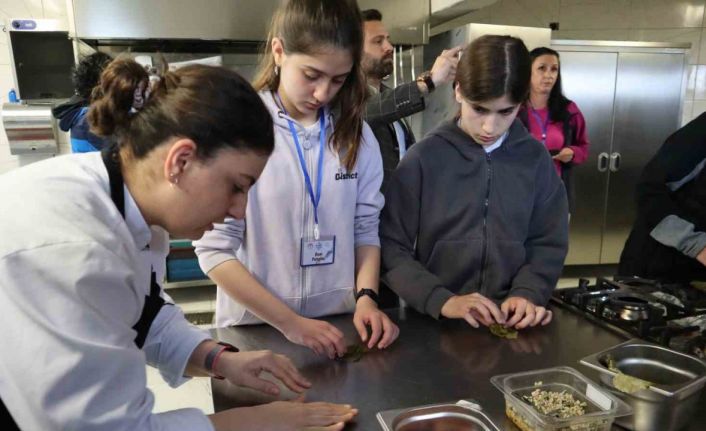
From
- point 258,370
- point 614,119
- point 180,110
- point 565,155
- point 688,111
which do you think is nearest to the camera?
point 180,110

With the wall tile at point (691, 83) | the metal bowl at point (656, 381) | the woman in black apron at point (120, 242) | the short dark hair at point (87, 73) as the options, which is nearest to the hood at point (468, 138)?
the metal bowl at point (656, 381)

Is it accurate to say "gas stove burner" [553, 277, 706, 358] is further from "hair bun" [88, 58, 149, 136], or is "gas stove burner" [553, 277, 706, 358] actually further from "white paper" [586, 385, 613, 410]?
"hair bun" [88, 58, 149, 136]

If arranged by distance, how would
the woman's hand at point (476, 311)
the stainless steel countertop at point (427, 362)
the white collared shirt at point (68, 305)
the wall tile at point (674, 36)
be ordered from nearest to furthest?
the white collared shirt at point (68, 305), the stainless steel countertop at point (427, 362), the woman's hand at point (476, 311), the wall tile at point (674, 36)

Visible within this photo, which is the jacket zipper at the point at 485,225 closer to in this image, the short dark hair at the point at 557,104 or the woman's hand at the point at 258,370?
the woman's hand at the point at 258,370

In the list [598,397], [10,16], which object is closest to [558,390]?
[598,397]

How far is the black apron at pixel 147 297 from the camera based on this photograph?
60 centimetres

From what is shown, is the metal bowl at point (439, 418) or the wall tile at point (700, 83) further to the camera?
the wall tile at point (700, 83)

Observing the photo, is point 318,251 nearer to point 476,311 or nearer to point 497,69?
point 476,311

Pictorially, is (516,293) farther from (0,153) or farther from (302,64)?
(0,153)

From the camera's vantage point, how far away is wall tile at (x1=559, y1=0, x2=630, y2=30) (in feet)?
13.2

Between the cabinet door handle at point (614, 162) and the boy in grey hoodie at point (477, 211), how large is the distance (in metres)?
2.83

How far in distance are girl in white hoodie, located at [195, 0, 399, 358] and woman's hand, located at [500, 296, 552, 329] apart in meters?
0.27

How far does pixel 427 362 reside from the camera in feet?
3.17

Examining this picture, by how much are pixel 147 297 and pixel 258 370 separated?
0.22 m
